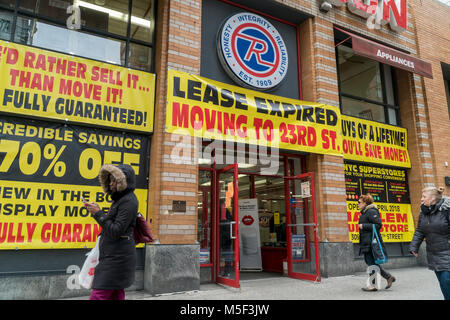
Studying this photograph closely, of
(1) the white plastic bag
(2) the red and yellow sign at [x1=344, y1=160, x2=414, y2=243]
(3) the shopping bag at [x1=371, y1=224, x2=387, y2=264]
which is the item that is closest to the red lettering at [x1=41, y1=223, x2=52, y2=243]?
(1) the white plastic bag

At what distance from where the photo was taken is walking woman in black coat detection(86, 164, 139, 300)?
289 cm

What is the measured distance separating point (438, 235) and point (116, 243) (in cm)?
389

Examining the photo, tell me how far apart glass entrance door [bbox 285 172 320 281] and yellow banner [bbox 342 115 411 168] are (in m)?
1.79

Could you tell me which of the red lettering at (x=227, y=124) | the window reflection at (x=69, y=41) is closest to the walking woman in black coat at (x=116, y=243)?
the red lettering at (x=227, y=124)

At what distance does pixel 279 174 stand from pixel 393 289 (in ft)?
11.4

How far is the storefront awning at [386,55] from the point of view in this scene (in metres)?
8.49

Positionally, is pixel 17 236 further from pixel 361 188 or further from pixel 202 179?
pixel 361 188

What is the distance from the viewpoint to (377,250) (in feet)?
19.1

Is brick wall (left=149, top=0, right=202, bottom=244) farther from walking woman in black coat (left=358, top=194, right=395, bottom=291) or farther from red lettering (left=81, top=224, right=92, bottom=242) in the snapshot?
walking woman in black coat (left=358, top=194, right=395, bottom=291)

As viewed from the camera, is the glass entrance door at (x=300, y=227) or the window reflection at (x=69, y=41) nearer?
the window reflection at (x=69, y=41)

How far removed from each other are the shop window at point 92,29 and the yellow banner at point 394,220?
20.9 feet

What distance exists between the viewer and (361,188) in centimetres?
906

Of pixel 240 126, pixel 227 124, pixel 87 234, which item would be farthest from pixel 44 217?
pixel 240 126

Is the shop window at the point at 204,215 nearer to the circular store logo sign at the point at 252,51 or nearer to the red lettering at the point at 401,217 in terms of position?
the circular store logo sign at the point at 252,51
